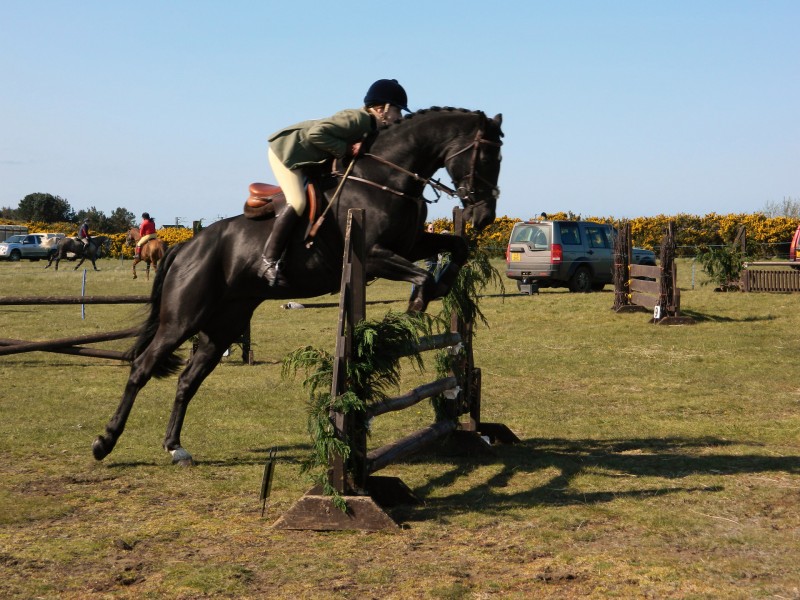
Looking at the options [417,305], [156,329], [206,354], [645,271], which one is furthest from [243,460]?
[645,271]

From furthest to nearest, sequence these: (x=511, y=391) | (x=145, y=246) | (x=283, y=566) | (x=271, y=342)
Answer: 1. (x=145, y=246)
2. (x=271, y=342)
3. (x=511, y=391)
4. (x=283, y=566)

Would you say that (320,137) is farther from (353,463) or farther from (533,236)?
(533,236)

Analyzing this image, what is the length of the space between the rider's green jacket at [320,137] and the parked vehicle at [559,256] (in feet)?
55.8

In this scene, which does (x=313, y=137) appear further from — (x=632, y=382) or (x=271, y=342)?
(x=271, y=342)

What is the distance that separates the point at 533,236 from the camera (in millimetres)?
23672

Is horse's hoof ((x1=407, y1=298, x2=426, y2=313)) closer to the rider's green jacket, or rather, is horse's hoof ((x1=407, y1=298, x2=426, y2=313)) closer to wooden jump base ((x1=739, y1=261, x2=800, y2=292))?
the rider's green jacket

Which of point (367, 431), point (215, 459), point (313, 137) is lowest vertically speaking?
point (215, 459)

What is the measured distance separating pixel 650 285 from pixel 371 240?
1282 cm

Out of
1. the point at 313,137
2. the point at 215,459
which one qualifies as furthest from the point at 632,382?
the point at 313,137

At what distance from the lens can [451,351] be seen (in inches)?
286

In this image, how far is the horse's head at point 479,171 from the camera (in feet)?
20.2

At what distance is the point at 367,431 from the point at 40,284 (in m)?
25.5

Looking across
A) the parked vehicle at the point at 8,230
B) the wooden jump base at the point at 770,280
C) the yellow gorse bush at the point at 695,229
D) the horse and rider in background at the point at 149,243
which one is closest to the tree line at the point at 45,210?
the parked vehicle at the point at 8,230

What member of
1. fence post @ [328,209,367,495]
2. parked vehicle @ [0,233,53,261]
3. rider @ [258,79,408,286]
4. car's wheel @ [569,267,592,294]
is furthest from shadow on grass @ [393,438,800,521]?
parked vehicle @ [0,233,53,261]
